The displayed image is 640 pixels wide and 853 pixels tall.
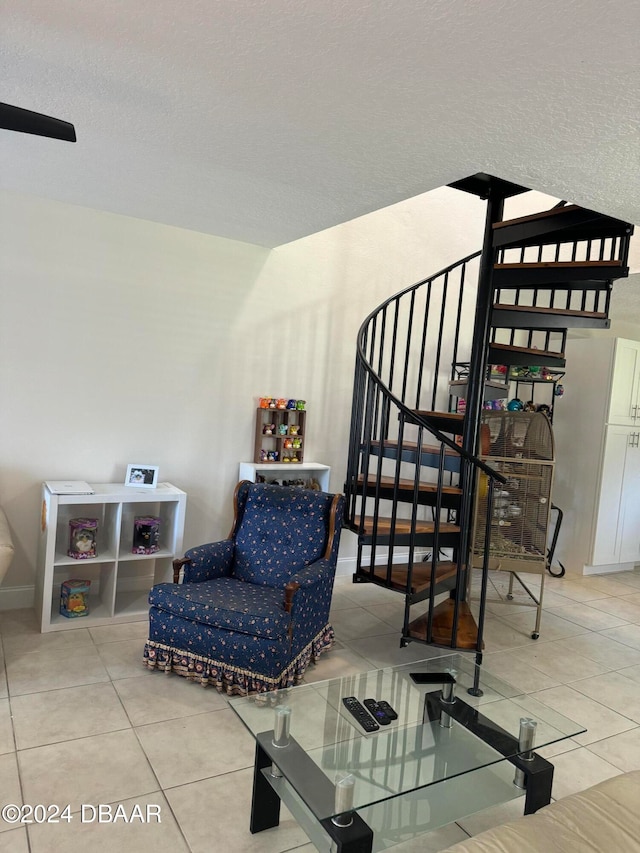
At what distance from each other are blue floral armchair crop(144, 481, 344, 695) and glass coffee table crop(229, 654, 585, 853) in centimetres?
62

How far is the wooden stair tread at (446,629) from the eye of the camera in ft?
10.7

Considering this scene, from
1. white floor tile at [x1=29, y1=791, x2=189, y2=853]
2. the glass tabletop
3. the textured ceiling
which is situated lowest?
white floor tile at [x1=29, y1=791, x2=189, y2=853]

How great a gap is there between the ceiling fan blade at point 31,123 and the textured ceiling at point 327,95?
0.27 m

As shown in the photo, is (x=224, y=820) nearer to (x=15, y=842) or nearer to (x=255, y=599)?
(x=15, y=842)

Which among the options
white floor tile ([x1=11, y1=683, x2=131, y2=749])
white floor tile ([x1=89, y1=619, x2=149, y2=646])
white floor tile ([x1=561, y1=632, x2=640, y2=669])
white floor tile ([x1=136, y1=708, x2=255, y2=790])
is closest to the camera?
white floor tile ([x1=136, y1=708, x2=255, y2=790])

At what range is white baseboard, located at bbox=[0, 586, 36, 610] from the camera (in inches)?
146

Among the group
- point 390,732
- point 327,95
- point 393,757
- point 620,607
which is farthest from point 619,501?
point 327,95

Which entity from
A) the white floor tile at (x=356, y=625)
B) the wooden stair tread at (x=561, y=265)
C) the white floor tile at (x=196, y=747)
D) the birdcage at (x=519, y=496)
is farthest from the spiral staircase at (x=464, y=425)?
the white floor tile at (x=196, y=747)

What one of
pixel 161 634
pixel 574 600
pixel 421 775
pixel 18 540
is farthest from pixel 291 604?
pixel 574 600

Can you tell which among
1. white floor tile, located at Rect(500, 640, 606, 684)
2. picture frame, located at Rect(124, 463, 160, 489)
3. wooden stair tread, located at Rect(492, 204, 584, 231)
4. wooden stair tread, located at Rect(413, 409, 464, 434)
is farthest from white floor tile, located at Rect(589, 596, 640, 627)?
picture frame, located at Rect(124, 463, 160, 489)

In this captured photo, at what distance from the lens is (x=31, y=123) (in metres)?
1.84

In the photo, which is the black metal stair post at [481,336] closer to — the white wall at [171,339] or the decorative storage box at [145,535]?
the white wall at [171,339]

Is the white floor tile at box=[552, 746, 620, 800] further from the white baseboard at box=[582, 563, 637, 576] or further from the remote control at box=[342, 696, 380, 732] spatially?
the white baseboard at box=[582, 563, 637, 576]

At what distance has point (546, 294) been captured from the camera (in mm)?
5422
